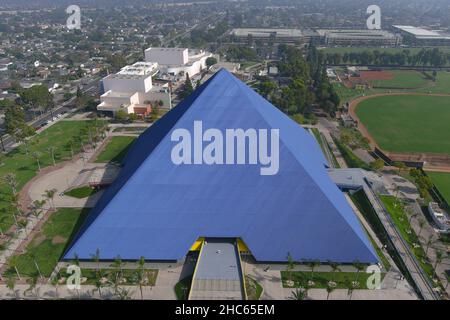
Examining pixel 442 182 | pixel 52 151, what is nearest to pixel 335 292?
pixel 442 182

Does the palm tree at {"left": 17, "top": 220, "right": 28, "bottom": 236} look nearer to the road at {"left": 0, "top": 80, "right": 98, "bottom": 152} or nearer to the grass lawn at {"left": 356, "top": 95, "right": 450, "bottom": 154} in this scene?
the road at {"left": 0, "top": 80, "right": 98, "bottom": 152}

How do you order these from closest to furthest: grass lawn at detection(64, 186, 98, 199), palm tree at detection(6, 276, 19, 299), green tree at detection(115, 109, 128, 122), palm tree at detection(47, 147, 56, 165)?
1. palm tree at detection(6, 276, 19, 299)
2. grass lawn at detection(64, 186, 98, 199)
3. palm tree at detection(47, 147, 56, 165)
4. green tree at detection(115, 109, 128, 122)

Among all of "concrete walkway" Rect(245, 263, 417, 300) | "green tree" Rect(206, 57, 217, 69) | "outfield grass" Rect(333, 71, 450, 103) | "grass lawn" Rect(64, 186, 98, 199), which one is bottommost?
"concrete walkway" Rect(245, 263, 417, 300)

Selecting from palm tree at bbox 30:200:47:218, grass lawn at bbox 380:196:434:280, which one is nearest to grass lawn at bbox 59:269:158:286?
palm tree at bbox 30:200:47:218

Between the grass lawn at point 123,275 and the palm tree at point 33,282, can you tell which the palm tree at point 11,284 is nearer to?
the palm tree at point 33,282

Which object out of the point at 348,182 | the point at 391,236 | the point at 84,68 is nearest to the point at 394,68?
the point at 348,182

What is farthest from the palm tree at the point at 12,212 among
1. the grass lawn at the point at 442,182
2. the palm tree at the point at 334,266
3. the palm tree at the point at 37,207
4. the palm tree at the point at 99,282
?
the grass lawn at the point at 442,182
